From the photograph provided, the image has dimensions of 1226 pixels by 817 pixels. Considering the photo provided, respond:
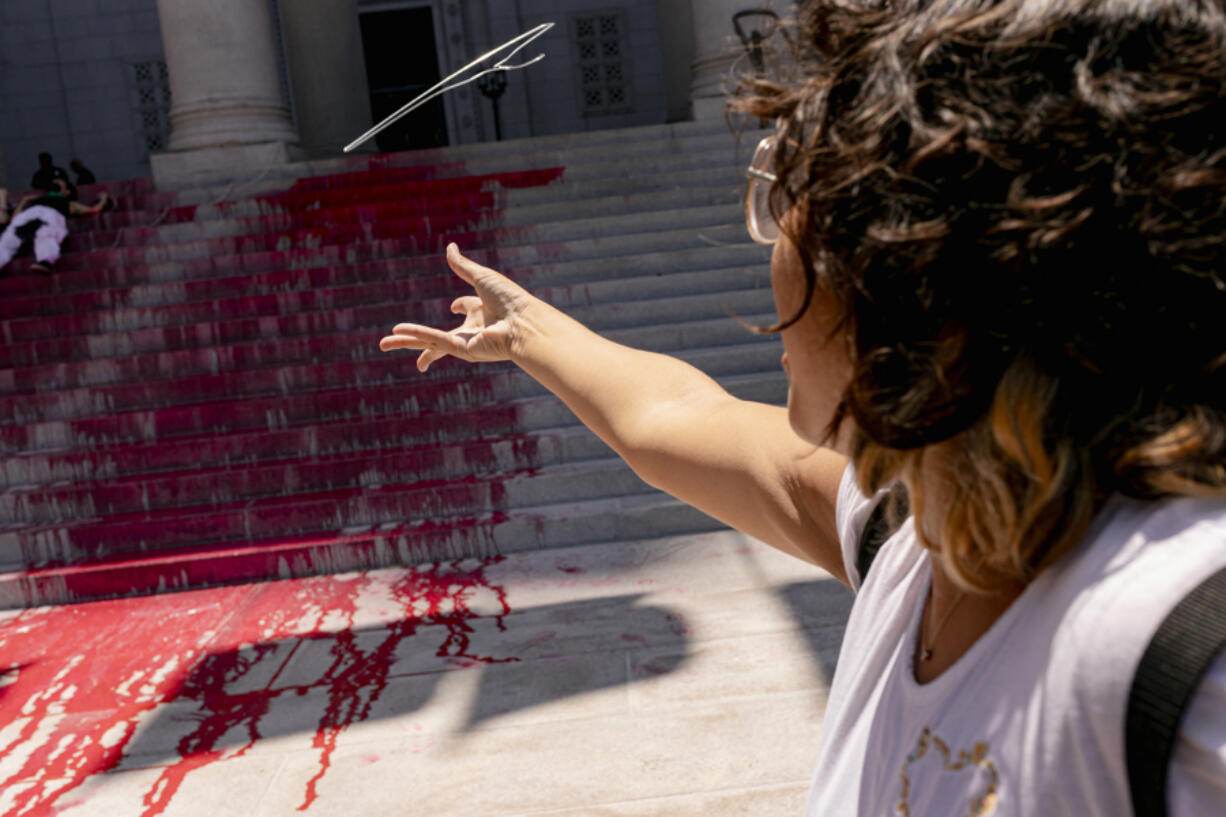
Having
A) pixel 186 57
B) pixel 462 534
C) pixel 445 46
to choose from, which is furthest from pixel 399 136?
pixel 462 534

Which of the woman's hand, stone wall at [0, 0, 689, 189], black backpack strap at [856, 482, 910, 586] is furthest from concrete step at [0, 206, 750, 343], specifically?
stone wall at [0, 0, 689, 189]

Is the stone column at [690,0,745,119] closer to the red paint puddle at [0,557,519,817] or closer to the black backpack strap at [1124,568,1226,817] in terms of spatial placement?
the red paint puddle at [0,557,519,817]

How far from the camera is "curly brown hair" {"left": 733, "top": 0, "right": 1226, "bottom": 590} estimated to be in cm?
67

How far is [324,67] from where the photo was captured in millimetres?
13578

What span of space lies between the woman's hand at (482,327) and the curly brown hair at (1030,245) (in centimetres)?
96

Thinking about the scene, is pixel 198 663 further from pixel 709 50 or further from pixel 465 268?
pixel 709 50

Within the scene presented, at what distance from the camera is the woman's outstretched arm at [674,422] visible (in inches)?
53.1

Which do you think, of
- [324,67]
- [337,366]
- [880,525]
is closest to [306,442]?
[337,366]

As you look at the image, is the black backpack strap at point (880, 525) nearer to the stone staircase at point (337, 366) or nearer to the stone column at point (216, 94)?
the stone staircase at point (337, 366)

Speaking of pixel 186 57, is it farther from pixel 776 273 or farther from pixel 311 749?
pixel 776 273

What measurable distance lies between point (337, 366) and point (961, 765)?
21.7ft

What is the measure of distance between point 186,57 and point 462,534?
8119 millimetres

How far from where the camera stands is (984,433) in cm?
77

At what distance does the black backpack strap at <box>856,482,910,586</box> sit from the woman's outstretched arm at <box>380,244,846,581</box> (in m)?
0.16
